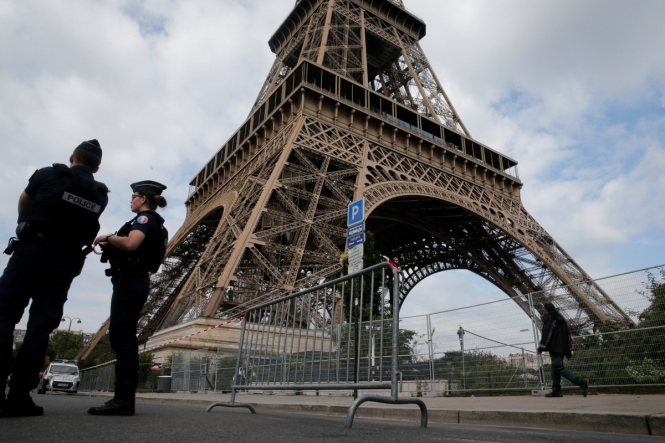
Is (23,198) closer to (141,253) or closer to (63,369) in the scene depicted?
(141,253)

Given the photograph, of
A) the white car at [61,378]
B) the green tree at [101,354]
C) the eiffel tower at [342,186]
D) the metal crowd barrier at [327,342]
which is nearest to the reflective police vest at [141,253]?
the metal crowd barrier at [327,342]

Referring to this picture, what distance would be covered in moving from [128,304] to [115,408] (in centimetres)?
72

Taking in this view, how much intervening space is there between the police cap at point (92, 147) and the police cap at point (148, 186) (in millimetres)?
381

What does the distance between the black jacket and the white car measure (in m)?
17.1

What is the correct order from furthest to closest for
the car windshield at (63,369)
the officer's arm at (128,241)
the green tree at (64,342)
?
the green tree at (64,342), the car windshield at (63,369), the officer's arm at (128,241)

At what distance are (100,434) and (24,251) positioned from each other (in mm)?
1560

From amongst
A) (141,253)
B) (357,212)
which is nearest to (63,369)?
(357,212)

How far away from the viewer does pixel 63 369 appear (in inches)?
704

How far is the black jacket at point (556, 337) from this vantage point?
6.95 meters

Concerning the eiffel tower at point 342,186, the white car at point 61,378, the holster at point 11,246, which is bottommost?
the white car at point 61,378

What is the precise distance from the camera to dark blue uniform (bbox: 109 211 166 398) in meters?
3.42

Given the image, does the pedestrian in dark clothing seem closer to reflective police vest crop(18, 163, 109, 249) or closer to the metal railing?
reflective police vest crop(18, 163, 109, 249)

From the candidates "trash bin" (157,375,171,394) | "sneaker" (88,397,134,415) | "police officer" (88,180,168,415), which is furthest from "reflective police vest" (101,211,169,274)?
"trash bin" (157,375,171,394)

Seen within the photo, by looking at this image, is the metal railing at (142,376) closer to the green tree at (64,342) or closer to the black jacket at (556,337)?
the black jacket at (556,337)
